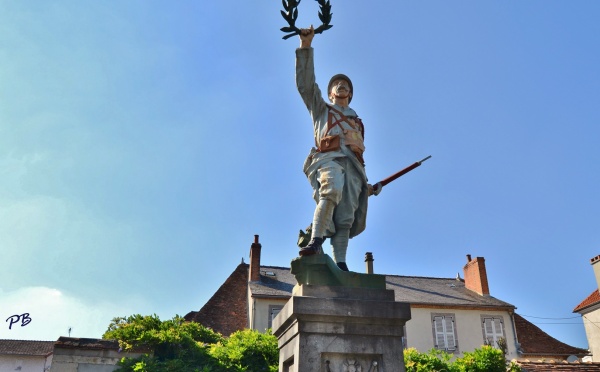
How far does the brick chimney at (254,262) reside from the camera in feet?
104

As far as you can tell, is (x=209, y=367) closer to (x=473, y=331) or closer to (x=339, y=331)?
(x=339, y=331)

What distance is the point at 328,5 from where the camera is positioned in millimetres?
6152

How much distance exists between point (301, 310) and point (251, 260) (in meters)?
27.3

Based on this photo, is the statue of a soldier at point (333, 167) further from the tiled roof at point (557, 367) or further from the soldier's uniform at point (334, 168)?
the tiled roof at point (557, 367)

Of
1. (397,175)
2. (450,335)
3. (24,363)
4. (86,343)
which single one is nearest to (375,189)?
(397,175)

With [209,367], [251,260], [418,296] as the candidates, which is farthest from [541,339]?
[209,367]

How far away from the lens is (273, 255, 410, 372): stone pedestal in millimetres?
5070

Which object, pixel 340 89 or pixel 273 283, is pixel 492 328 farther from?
pixel 340 89

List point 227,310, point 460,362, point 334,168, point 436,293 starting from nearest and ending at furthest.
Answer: point 334,168 → point 460,362 → point 227,310 → point 436,293

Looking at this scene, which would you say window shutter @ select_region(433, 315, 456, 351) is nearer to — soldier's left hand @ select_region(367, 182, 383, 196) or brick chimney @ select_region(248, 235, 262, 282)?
brick chimney @ select_region(248, 235, 262, 282)

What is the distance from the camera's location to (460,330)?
31422 millimetres

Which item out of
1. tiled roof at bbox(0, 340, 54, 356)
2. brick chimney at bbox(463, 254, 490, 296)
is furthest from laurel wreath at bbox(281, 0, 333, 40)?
tiled roof at bbox(0, 340, 54, 356)

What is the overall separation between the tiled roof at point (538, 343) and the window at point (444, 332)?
201 inches

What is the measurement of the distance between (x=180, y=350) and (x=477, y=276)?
24352 mm
